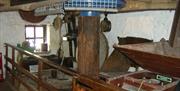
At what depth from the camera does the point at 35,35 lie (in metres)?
6.36

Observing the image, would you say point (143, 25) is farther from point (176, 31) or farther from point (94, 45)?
point (176, 31)

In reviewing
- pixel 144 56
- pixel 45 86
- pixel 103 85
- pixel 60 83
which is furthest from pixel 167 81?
pixel 60 83

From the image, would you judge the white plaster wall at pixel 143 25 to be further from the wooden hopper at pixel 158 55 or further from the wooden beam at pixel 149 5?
the wooden hopper at pixel 158 55

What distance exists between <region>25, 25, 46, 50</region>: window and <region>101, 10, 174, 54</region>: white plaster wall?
1723 millimetres

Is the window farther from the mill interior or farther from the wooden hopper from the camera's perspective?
the wooden hopper

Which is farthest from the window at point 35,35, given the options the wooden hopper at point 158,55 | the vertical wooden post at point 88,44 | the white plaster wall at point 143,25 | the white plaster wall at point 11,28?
the wooden hopper at point 158,55

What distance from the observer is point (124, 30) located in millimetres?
5188

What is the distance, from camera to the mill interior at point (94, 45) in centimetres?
176

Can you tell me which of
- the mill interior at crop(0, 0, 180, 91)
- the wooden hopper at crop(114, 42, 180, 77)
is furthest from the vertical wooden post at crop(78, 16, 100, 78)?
the wooden hopper at crop(114, 42, 180, 77)

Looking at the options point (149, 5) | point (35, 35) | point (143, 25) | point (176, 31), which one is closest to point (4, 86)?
point (35, 35)

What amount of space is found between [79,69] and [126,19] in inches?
122

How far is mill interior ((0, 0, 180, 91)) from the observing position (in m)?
1.76

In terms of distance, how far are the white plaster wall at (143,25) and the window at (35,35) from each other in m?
1.72

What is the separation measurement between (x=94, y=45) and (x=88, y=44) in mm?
58
